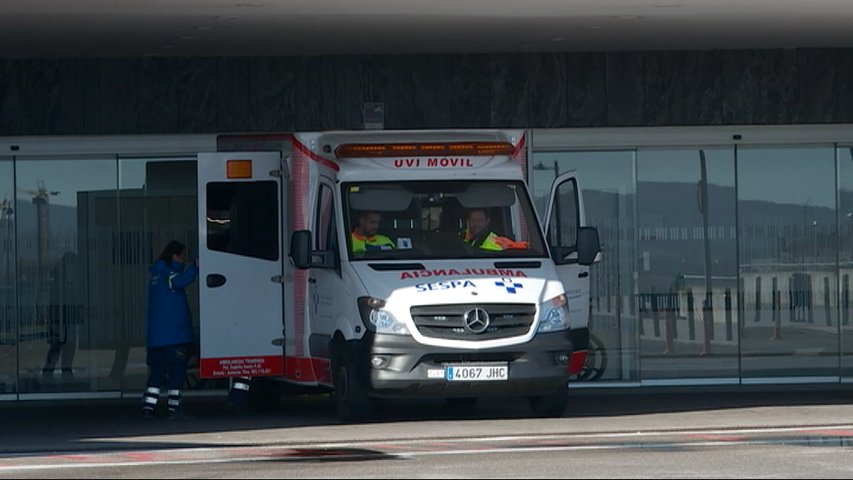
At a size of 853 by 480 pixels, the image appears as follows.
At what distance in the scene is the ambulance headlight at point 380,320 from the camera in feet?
46.1

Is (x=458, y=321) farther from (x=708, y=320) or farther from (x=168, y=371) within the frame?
(x=708, y=320)

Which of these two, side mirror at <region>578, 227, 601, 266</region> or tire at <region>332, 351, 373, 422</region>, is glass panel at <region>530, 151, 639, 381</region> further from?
tire at <region>332, 351, 373, 422</region>

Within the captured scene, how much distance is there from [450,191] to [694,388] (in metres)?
5.29

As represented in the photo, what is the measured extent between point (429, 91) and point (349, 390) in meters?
4.94

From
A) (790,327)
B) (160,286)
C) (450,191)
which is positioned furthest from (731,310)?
(160,286)

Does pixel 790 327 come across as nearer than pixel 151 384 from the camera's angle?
No

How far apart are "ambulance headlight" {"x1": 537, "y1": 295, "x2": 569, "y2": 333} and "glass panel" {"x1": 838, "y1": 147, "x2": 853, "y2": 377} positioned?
5.90m

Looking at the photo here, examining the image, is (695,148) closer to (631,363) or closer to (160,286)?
(631,363)

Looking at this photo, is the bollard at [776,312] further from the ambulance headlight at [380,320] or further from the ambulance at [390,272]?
the ambulance headlight at [380,320]

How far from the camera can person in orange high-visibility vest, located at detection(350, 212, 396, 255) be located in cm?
1462

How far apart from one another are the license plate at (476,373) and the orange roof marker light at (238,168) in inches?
136


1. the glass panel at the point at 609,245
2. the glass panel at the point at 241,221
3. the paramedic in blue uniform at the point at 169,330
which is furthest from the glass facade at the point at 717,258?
the paramedic in blue uniform at the point at 169,330

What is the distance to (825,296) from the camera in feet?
63.0

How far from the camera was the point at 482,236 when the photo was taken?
48.8 ft
